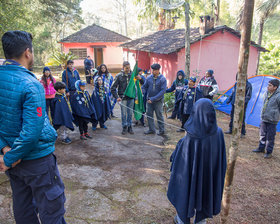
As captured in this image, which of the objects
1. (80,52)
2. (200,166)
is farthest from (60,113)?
(80,52)

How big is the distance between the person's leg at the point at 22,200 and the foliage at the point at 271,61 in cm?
1726

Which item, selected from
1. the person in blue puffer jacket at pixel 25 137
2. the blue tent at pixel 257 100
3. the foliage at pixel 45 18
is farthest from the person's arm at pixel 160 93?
the foliage at pixel 45 18

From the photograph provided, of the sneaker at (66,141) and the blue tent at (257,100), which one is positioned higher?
the blue tent at (257,100)

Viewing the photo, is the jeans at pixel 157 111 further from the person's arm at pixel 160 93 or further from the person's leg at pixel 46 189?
the person's leg at pixel 46 189

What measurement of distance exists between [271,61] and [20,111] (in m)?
18.3

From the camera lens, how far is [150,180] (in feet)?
13.3

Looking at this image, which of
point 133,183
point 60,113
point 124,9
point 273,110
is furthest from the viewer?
point 124,9

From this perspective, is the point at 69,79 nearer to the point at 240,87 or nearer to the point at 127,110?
the point at 127,110

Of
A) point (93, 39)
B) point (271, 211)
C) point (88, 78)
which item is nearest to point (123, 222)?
point (271, 211)

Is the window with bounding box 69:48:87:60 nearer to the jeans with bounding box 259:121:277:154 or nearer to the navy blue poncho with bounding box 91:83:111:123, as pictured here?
the navy blue poncho with bounding box 91:83:111:123

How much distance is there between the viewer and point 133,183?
393 cm

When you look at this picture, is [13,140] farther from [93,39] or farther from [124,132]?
[93,39]

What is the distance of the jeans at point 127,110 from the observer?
628 centimetres

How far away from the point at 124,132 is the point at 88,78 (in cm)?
819
